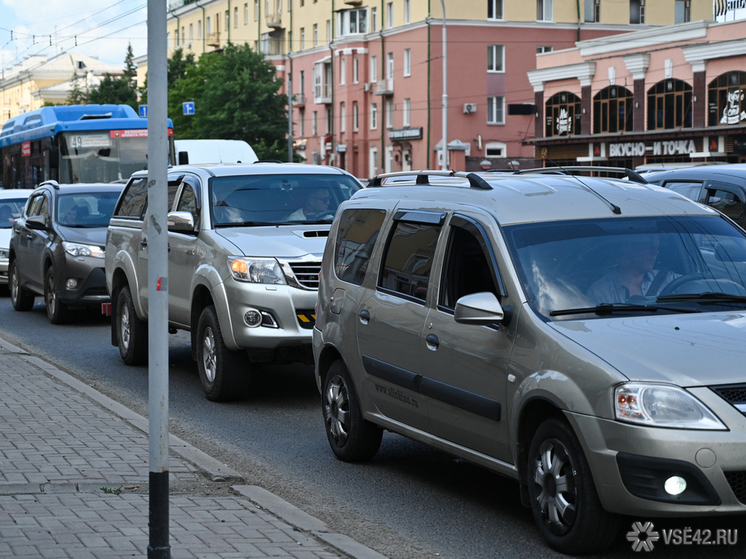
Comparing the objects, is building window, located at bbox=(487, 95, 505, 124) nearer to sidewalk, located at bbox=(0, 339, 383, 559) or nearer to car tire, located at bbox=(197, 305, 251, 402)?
car tire, located at bbox=(197, 305, 251, 402)

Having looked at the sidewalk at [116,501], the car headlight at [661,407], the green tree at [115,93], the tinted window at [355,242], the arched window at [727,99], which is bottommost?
the sidewalk at [116,501]

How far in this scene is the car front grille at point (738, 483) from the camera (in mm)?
4922

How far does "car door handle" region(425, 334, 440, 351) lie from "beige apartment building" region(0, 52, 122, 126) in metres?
139

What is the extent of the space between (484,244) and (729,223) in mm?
1436

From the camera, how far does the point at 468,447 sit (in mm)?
6199

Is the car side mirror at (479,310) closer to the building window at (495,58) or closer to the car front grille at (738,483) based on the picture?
the car front grille at (738,483)

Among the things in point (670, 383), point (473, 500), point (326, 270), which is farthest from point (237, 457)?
point (670, 383)

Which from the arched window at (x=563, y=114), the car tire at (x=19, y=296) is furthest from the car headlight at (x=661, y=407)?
the arched window at (x=563, y=114)

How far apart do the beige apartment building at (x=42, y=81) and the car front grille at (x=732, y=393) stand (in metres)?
141

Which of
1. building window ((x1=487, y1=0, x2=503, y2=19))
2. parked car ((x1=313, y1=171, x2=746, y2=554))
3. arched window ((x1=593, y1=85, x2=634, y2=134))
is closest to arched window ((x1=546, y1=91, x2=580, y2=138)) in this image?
arched window ((x1=593, y1=85, x2=634, y2=134))

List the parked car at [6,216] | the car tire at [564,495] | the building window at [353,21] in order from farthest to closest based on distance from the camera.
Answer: the building window at [353,21] < the parked car at [6,216] < the car tire at [564,495]

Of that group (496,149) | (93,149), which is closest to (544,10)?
(496,149)

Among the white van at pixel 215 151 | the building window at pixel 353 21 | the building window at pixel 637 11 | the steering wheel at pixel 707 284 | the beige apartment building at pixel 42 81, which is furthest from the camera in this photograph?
the beige apartment building at pixel 42 81

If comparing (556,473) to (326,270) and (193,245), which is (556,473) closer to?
(326,270)
